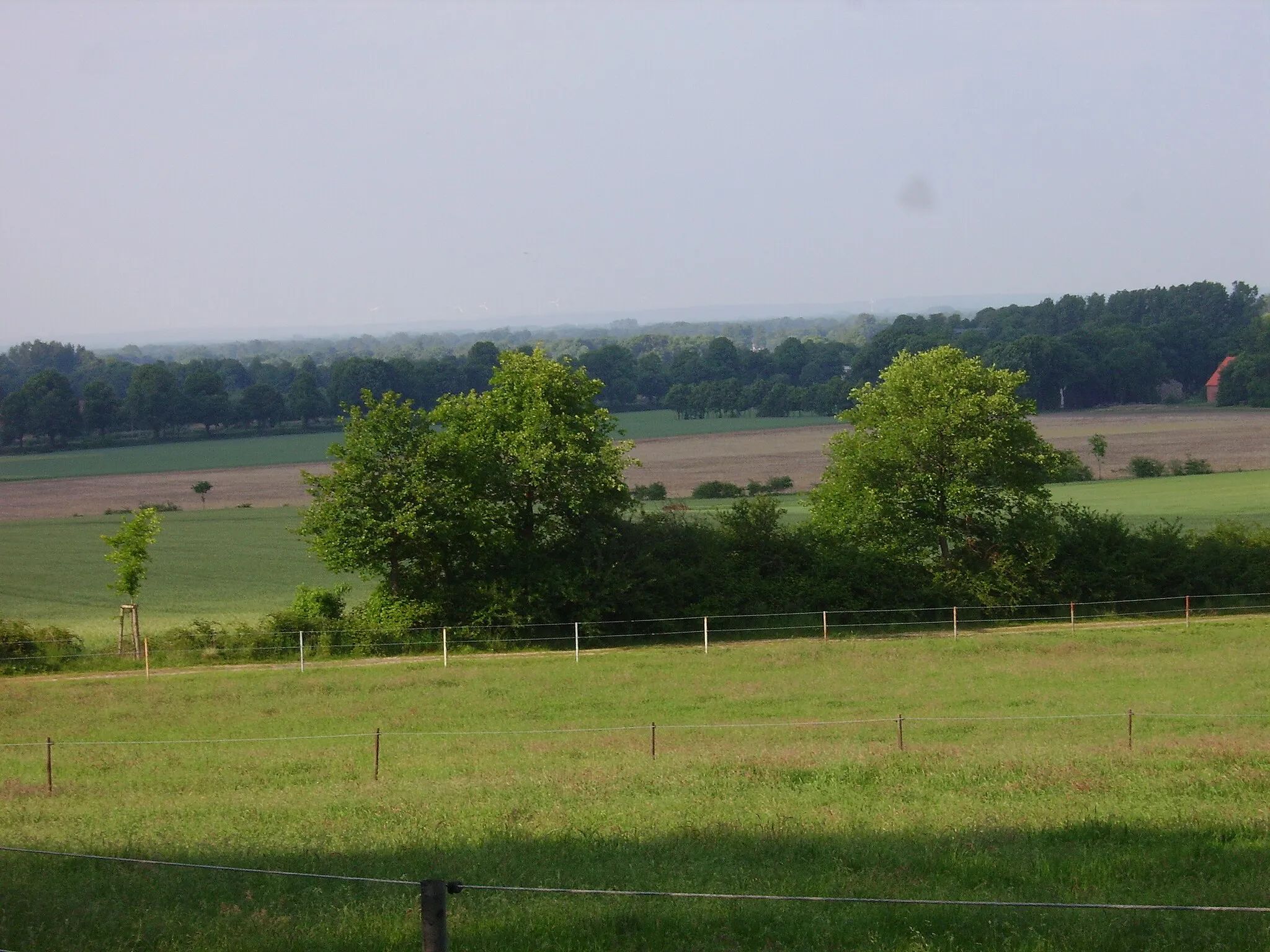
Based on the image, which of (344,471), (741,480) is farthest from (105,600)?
(741,480)

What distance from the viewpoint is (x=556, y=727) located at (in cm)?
2352

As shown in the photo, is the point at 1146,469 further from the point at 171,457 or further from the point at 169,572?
the point at 171,457

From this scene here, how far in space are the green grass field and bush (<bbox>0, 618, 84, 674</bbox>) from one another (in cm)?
6638

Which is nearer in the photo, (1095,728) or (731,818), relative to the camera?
(731,818)

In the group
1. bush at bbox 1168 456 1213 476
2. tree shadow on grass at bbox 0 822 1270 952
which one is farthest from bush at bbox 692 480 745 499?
tree shadow on grass at bbox 0 822 1270 952

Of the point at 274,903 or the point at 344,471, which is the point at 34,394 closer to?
the point at 344,471

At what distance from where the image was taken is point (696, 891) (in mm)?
9812

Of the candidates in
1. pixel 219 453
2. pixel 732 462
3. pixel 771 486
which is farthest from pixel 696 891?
pixel 219 453

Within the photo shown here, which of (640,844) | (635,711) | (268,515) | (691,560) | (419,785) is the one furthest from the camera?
(268,515)

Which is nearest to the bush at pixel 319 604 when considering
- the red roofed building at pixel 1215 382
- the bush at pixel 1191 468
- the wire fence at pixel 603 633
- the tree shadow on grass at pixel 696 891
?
the wire fence at pixel 603 633

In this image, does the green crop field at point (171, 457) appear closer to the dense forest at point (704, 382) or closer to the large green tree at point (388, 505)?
the dense forest at point (704, 382)

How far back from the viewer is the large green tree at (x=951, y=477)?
39.7 meters

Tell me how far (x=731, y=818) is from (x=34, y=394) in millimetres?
134845

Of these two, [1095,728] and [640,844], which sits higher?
[640,844]
